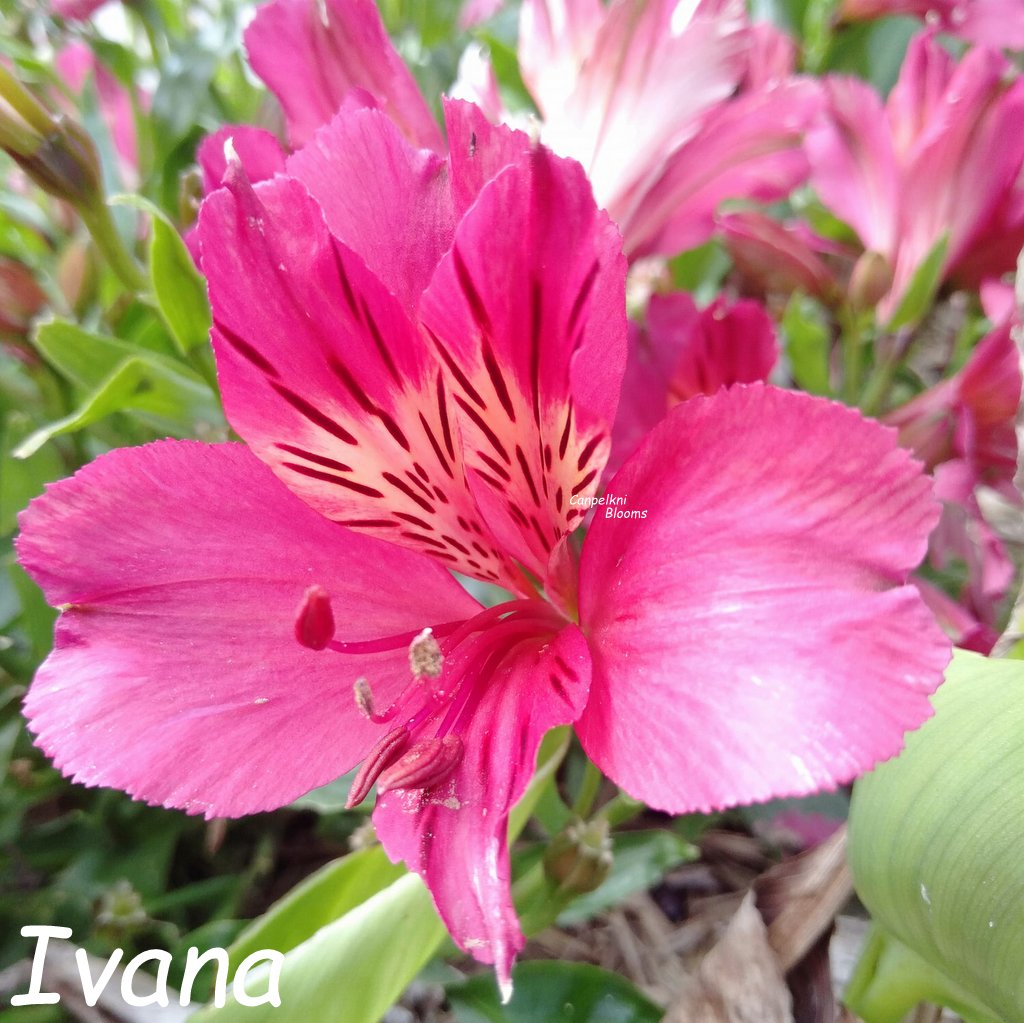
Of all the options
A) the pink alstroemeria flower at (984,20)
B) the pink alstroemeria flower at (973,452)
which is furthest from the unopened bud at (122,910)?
the pink alstroemeria flower at (984,20)

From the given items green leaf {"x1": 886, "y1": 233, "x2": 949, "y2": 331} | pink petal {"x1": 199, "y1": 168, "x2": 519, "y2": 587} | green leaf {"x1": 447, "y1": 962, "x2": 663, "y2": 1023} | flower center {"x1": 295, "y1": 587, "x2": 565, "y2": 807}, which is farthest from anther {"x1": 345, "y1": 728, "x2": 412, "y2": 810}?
green leaf {"x1": 886, "y1": 233, "x2": 949, "y2": 331}

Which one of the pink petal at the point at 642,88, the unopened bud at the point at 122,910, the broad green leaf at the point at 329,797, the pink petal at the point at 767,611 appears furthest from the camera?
the unopened bud at the point at 122,910

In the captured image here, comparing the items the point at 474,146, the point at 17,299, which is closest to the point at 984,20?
the point at 474,146

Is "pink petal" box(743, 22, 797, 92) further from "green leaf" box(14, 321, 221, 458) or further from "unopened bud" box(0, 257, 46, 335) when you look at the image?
"unopened bud" box(0, 257, 46, 335)

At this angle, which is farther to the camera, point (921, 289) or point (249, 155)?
point (921, 289)

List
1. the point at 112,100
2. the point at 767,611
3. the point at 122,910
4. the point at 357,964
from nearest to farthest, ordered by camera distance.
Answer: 1. the point at 767,611
2. the point at 357,964
3. the point at 122,910
4. the point at 112,100

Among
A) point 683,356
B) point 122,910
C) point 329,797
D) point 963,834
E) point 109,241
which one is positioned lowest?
point 122,910

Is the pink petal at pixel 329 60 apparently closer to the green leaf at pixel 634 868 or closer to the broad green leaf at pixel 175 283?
the broad green leaf at pixel 175 283

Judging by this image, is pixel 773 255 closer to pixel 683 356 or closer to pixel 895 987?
pixel 683 356

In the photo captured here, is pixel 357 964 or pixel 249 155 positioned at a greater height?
pixel 249 155
